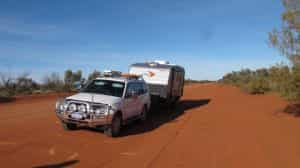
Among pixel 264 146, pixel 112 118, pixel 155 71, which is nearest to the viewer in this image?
pixel 264 146

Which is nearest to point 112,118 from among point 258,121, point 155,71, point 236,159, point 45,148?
point 45,148

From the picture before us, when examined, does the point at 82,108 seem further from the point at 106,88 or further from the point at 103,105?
the point at 106,88

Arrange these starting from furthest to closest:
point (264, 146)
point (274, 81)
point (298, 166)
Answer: point (274, 81) → point (264, 146) → point (298, 166)

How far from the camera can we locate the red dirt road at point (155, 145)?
6.82 meters

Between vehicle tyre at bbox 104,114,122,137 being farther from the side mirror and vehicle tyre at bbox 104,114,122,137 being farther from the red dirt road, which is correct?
the side mirror

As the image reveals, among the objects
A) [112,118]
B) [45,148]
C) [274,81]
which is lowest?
[45,148]

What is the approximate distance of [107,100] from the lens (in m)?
9.78

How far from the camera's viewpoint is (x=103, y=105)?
9438 millimetres

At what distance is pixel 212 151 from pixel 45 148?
4261mm

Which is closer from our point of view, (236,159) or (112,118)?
(236,159)

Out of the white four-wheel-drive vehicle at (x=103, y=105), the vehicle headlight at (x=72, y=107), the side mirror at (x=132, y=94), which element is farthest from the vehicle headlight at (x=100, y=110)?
the side mirror at (x=132, y=94)

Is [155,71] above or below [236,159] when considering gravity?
above

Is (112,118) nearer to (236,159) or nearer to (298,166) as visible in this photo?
(236,159)

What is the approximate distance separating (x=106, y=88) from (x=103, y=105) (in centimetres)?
177
